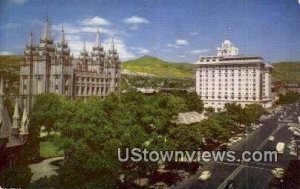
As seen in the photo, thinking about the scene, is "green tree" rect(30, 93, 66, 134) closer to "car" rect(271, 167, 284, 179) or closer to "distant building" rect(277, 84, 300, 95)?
"car" rect(271, 167, 284, 179)

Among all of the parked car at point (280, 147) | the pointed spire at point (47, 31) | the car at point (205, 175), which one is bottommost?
the car at point (205, 175)

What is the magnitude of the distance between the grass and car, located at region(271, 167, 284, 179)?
2823 mm

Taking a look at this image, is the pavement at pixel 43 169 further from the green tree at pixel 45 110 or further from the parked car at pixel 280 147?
the parked car at pixel 280 147

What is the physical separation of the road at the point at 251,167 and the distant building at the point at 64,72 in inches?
68.3

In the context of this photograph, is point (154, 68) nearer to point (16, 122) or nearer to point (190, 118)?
point (190, 118)

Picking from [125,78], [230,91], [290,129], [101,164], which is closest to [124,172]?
[101,164]

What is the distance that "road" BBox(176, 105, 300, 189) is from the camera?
472cm

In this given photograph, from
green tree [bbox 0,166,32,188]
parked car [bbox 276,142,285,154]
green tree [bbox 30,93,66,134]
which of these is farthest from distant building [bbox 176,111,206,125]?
green tree [bbox 0,166,32,188]

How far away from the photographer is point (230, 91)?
5223mm

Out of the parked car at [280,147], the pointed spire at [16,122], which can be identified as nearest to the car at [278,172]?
the parked car at [280,147]

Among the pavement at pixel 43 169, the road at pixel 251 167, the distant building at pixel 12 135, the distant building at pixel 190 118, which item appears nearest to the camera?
the road at pixel 251 167

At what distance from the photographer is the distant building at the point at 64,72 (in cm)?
539

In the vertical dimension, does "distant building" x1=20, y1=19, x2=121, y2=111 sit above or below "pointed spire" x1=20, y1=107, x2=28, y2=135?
above

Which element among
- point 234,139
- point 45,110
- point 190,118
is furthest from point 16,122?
point 234,139
